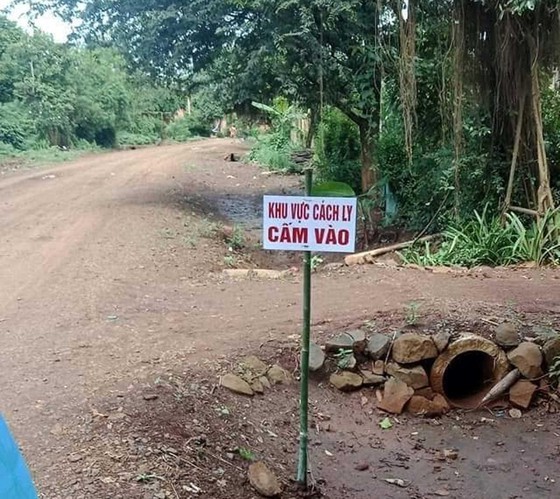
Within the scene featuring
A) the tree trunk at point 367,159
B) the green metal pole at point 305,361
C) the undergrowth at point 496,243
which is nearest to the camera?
the green metal pole at point 305,361

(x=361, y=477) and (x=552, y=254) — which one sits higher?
(x=552, y=254)

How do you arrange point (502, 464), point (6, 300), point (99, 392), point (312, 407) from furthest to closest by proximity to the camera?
point (6, 300) < point (312, 407) < point (502, 464) < point (99, 392)

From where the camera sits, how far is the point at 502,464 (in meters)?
4.32

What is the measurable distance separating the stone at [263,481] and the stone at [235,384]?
2.72 feet

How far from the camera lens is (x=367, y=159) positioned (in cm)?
1177

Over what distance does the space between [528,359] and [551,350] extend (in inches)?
7.9

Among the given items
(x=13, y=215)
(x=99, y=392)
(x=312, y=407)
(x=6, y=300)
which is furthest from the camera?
(x=13, y=215)

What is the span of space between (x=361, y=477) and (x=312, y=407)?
73 cm

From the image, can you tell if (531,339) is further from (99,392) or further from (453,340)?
(99,392)

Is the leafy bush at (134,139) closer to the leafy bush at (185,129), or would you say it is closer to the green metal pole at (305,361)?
the leafy bush at (185,129)

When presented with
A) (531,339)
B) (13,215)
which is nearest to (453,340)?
(531,339)

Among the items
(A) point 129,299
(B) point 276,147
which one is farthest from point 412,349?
(B) point 276,147

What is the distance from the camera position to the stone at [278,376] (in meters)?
4.55

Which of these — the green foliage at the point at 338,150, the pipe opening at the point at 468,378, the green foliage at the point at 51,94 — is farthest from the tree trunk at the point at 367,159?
the green foliage at the point at 51,94
